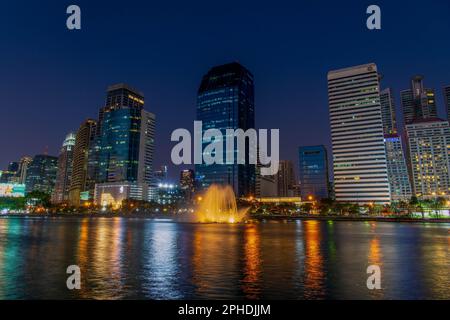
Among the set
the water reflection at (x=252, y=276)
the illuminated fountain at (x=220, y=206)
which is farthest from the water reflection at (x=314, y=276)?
the illuminated fountain at (x=220, y=206)

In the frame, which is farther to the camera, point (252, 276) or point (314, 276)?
point (314, 276)

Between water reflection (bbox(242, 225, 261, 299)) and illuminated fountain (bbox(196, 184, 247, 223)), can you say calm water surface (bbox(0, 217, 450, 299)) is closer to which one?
water reflection (bbox(242, 225, 261, 299))

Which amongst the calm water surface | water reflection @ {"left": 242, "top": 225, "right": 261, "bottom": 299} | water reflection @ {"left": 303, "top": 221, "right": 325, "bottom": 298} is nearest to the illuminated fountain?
the calm water surface

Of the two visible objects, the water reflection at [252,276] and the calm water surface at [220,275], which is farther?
the water reflection at [252,276]

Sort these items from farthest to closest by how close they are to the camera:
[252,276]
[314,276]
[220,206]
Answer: [220,206] < [314,276] < [252,276]

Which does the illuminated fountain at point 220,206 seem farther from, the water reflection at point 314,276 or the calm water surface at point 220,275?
the water reflection at point 314,276

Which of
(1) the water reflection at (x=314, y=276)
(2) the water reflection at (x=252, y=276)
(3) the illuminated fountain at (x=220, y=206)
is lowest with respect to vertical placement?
(1) the water reflection at (x=314, y=276)

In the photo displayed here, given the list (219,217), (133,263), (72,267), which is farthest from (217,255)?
(219,217)

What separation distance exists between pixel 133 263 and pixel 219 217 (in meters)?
90.0

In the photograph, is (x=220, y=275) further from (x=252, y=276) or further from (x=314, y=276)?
(x=314, y=276)

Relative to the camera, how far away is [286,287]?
18750 millimetres

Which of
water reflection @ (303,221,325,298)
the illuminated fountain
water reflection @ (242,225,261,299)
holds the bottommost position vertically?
water reflection @ (303,221,325,298)

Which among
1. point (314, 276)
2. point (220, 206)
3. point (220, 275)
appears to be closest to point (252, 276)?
point (220, 275)
